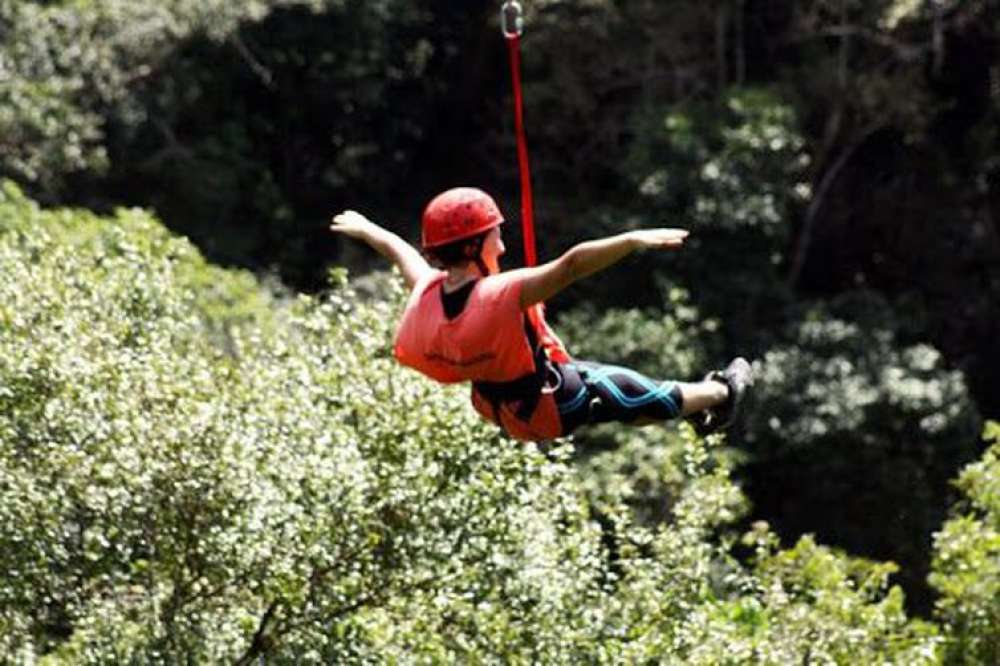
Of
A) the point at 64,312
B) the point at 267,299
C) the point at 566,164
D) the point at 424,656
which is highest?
the point at 566,164

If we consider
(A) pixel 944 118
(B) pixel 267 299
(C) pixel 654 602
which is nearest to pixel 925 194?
(A) pixel 944 118

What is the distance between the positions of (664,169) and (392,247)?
1115 centimetres

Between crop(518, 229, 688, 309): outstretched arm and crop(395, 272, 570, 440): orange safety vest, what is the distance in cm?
6

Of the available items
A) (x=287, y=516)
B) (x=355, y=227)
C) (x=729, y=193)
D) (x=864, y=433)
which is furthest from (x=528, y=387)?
(x=729, y=193)

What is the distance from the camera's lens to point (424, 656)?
27.9 ft

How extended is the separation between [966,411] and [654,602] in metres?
8.40

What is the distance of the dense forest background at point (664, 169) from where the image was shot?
1680 centimetres

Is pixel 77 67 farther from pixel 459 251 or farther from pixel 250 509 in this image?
pixel 459 251

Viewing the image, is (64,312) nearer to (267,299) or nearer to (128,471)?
(128,471)

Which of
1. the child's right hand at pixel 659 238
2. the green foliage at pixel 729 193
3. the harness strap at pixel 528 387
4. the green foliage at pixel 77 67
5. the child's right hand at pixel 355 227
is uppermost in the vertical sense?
the green foliage at pixel 77 67

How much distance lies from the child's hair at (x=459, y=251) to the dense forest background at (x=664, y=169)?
9.00m

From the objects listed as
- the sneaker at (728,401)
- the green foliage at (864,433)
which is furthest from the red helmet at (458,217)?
the green foliage at (864,433)

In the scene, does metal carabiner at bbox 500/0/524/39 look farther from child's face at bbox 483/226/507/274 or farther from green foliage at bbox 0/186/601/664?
green foliage at bbox 0/186/601/664

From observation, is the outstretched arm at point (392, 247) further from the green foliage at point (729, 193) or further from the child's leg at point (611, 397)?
the green foliage at point (729, 193)
